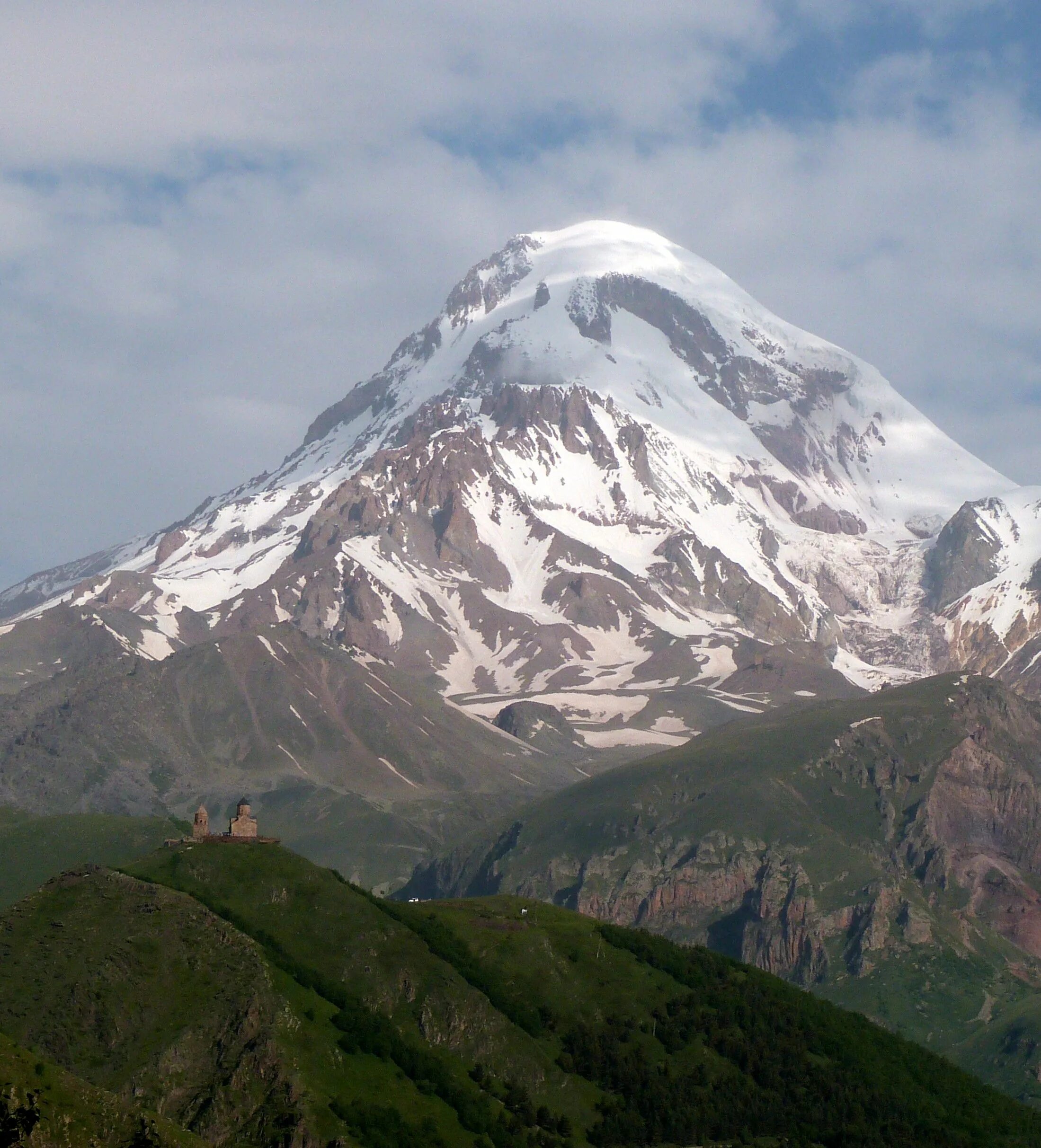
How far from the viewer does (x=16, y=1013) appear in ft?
655

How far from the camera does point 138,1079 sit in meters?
192

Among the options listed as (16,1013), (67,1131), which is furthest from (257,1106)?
(67,1131)

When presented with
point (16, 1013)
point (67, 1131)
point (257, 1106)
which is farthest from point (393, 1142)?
point (67, 1131)

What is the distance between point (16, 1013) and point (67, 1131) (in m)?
79.8

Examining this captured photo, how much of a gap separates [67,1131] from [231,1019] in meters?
77.5

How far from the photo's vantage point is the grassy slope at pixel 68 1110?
121562 millimetres

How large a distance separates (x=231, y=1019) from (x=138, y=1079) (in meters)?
11.2

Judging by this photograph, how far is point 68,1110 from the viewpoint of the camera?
126125 mm

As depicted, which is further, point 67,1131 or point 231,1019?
point 231,1019

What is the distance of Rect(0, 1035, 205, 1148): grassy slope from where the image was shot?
399 feet

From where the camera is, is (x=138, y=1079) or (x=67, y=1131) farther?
(x=138, y=1079)

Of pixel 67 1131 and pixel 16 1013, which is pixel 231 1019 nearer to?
pixel 16 1013

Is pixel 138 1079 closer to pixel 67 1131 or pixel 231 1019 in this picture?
pixel 231 1019

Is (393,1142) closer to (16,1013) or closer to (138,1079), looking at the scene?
(138,1079)
